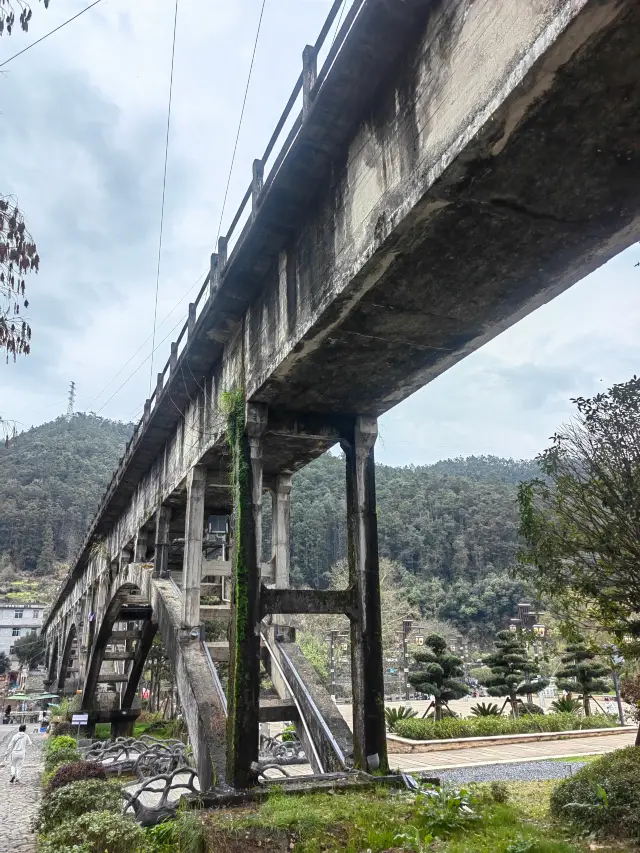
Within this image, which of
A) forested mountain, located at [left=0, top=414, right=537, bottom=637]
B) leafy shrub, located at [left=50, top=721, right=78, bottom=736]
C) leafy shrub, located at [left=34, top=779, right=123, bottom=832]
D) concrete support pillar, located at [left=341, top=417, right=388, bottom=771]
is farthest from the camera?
forested mountain, located at [left=0, top=414, right=537, bottom=637]

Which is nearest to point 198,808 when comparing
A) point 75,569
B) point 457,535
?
point 75,569

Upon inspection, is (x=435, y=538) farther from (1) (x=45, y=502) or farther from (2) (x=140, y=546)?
(2) (x=140, y=546)

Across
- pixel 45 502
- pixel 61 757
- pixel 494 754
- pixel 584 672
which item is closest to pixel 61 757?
pixel 61 757

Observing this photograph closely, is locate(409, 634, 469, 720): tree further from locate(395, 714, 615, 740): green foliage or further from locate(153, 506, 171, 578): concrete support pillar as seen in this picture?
locate(153, 506, 171, 578): concrete support pillar

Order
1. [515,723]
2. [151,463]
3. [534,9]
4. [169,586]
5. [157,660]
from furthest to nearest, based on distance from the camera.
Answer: [157,660] < [515,723] < [151,463] < [169,586] < [534,9]

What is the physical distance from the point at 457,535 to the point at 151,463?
76053 millimetres

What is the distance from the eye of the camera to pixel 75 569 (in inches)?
1417

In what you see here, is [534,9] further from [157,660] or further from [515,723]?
[157,660]

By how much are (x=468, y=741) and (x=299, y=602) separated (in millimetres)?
14943

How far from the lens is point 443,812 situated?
6422mm

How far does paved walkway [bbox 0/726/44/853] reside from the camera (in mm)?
11560

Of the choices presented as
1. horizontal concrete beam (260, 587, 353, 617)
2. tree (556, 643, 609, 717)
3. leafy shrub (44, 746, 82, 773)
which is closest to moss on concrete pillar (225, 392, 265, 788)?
horizontal concrete beam (260, 587, 353, 617)

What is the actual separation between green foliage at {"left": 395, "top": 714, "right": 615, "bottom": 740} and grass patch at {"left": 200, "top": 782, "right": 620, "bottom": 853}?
1445cm

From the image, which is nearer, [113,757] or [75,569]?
[113,757]
